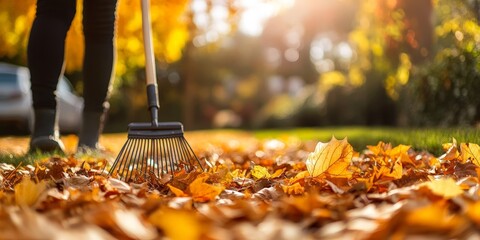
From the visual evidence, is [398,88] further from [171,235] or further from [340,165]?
[171,235]

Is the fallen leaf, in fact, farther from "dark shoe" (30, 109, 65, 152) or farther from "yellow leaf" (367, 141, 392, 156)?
"dark shoe" (30, 109, 65, 152)

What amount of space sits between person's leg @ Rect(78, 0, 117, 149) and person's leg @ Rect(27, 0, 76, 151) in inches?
6.2

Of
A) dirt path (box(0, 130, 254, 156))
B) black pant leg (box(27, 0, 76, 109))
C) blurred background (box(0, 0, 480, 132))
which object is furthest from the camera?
blurred background (box(0, 0, 480, 132))

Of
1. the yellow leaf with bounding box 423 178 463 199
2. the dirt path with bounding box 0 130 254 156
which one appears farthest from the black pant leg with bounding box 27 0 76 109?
the yellow leaf with bounding box 423 178 463 199

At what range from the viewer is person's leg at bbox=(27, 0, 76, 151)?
107 inches

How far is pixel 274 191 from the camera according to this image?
5.39 ft

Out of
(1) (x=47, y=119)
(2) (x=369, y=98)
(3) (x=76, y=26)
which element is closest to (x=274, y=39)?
(2) (x=369, y=98)

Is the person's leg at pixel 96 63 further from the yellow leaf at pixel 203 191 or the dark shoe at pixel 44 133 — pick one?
the yellow leaf at pixel 203 191

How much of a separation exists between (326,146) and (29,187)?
34.6 inches

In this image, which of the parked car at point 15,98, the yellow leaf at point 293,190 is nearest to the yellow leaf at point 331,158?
the yellow leaf at point 293,190

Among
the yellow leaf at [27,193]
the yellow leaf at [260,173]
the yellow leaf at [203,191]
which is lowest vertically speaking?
the yellow leaf at [260,173]

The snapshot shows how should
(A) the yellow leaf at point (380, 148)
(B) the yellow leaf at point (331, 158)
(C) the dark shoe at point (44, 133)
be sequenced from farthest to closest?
1. (C) the dark shoe at point (44, 133)
2. (A) the yellow leaf at point (380, 148)
3. (B) the yellow leaf at point (331, 158)

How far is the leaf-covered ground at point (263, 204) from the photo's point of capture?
100cm

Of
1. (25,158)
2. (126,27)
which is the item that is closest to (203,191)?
(25,158)
